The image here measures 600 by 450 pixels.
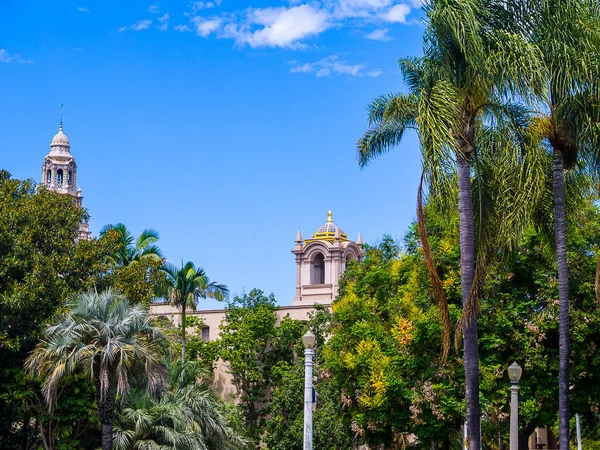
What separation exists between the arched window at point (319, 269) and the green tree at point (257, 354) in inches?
893

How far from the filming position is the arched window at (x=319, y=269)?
7388 cm

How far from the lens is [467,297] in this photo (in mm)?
21000

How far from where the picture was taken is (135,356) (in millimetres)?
28250

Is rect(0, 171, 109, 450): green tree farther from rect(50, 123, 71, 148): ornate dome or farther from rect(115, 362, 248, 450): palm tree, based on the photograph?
rect(50, 123, 71, 148): ornate dome

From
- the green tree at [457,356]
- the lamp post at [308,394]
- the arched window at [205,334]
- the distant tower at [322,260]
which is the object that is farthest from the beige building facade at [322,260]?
the lamp post at [308,394]

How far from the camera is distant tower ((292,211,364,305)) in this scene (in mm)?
71188

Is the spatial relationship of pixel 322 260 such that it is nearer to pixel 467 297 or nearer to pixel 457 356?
pixel 457 356

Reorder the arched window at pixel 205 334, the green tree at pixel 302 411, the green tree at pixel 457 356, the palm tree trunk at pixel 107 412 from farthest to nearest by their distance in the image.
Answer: the arched window at pixel 205 334
the green tree at pixel 302 411
the green tree at pixel 457 356
the palm tree trunk at pixel 107 412

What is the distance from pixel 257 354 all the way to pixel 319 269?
24262 mm

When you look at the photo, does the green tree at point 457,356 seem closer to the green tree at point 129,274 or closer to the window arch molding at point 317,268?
the green tree at point 129,274

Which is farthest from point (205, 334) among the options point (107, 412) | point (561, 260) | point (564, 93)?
point (564, 93)

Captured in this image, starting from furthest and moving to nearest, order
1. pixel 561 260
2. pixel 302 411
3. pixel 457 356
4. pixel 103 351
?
1. pixel 302 411
2. pixel 457 356
3. pixel 103 351
4. pixel 561 260

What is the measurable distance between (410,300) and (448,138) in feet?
53.2

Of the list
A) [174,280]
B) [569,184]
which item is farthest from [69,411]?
[569,184]
